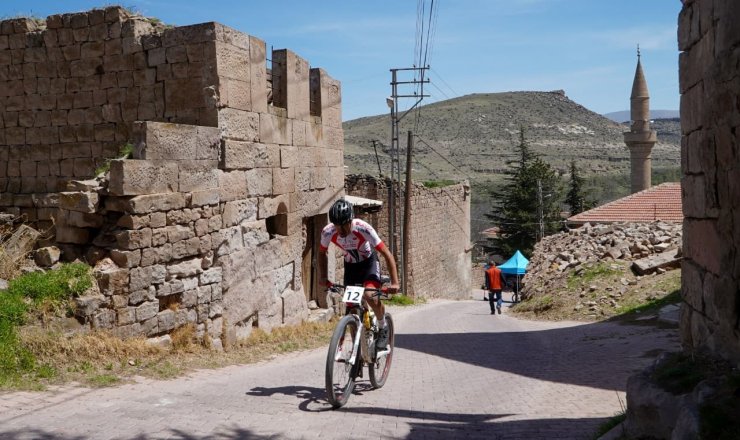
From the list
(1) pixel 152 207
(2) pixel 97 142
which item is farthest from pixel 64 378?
(2) pixel 97 142

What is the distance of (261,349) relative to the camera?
29.3 feet

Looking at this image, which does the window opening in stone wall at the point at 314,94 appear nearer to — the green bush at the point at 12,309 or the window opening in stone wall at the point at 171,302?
the window opening in stone wall at the point at 171,302

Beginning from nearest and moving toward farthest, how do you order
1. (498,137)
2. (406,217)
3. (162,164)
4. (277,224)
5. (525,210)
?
(162,164), (277,224), (406,217), (525,210), (498,137)

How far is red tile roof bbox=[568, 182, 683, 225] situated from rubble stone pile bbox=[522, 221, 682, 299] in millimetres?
6063

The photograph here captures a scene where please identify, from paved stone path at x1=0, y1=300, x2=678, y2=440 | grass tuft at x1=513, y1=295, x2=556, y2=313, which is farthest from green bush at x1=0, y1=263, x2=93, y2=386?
grass tuft at x1=513, y1=295, x2=556, y2=313

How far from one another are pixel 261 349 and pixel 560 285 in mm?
10559

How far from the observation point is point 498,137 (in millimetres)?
88625

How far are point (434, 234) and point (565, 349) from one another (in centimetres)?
1871

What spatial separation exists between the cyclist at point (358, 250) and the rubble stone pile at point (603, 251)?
11.0 meters

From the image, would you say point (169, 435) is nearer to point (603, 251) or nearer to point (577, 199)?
point (603, 251)

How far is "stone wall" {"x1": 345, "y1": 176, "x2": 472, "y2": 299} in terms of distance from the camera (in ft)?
83.8

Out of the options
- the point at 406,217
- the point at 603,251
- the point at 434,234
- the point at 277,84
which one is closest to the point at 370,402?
the point at 277,84

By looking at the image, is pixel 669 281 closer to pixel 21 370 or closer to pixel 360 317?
pixel 360 317

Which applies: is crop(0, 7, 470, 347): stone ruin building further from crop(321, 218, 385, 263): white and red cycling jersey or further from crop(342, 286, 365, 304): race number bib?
crop(342, 286, 365, 304): race number bib
